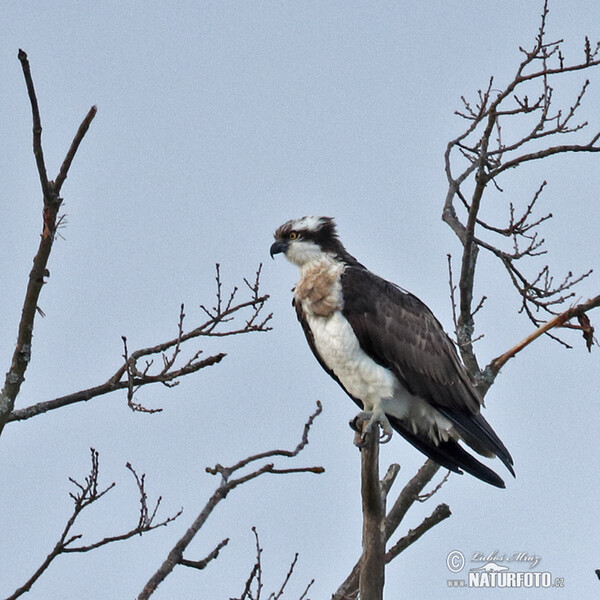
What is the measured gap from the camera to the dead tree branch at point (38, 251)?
18.2 ft

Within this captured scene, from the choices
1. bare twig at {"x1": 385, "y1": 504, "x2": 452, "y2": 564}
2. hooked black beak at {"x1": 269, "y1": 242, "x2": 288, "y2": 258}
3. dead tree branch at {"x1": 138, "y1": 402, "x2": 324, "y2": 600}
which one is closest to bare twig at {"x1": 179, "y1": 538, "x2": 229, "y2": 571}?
dead tree branch at {"x1": 138, "y1": 402, "x2": 324, "y2": 600}

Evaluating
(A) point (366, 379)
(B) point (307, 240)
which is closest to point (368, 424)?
(A) point (366, 379)

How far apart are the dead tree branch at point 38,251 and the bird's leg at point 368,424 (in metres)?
2.34

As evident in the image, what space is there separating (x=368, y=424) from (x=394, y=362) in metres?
0.79

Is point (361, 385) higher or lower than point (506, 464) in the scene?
higher

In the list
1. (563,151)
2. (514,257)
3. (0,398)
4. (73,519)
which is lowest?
(73,519)

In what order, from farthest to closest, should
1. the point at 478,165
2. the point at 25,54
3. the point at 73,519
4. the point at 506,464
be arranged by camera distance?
the point at 478,165, the point at 506,464, the point at 73,519, the point at 25,54

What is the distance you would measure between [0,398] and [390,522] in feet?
10.8

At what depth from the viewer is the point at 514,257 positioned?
898 cm

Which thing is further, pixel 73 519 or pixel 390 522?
pixel 390 522

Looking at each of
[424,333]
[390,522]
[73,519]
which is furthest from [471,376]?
[73,519]

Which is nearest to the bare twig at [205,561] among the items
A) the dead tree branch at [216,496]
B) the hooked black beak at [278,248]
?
the dead tree branch at [216,496]

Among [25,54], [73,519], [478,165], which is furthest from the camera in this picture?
[478,165]

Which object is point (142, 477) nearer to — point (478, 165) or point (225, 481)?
point (225, 481)
